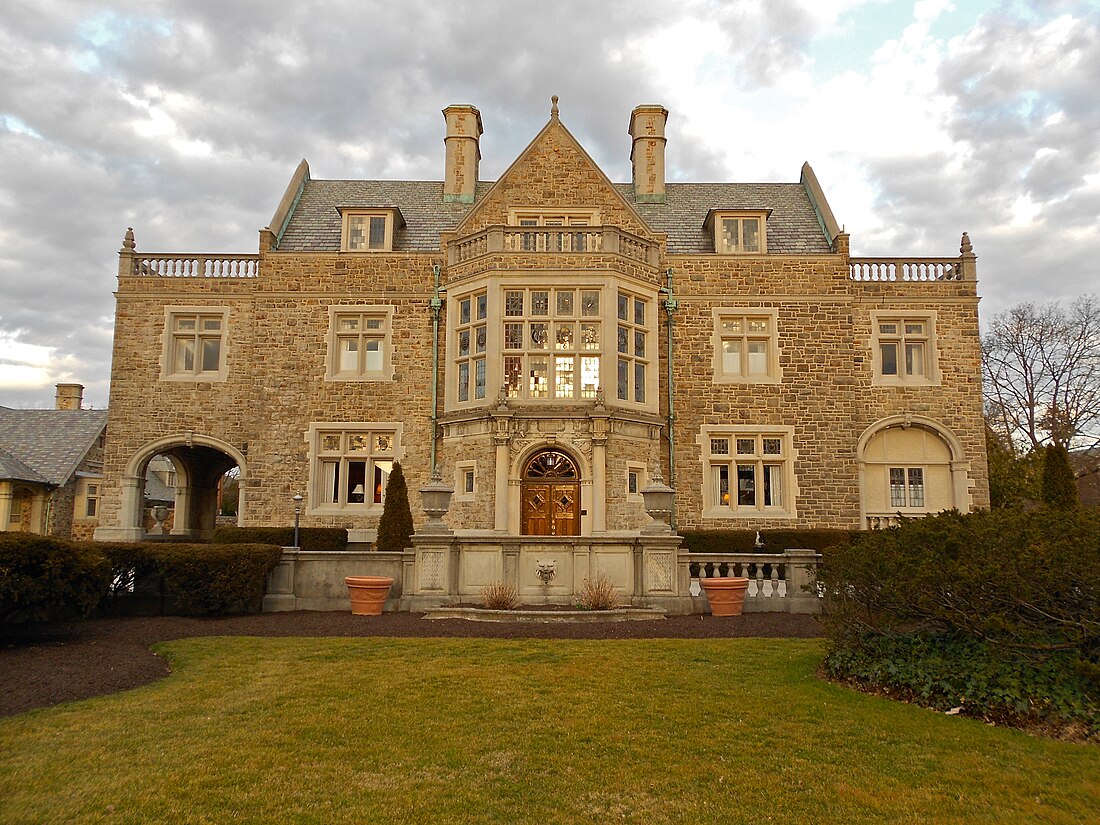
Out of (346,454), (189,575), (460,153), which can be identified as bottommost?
(189,575)

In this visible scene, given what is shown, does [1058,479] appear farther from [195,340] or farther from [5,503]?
[5,503]

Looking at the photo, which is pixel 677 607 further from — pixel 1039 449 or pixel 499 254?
pixel 1039 449

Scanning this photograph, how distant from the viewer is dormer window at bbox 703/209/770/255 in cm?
2431

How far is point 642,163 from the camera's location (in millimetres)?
27469

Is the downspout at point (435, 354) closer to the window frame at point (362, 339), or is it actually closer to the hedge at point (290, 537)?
the window frame at point (362, 339)

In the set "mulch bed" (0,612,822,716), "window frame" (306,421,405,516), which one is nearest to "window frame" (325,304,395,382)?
"window frame" (306,421,405,516)

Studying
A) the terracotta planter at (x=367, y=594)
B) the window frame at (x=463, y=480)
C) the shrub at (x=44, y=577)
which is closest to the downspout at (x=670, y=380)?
the window frame at (x=463, y=480)

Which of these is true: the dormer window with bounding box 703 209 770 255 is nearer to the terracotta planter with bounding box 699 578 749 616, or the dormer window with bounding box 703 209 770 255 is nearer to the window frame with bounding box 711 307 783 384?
the window frame with bounding box 711 307 783 384

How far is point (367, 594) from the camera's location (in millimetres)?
14219

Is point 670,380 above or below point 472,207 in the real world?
below

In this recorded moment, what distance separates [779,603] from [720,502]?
316 inches

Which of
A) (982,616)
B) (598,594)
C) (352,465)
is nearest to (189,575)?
(598,594)

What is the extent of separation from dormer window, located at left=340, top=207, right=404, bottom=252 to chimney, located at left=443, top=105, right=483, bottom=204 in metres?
3.12

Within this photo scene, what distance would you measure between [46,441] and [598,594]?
31939 millimetres
